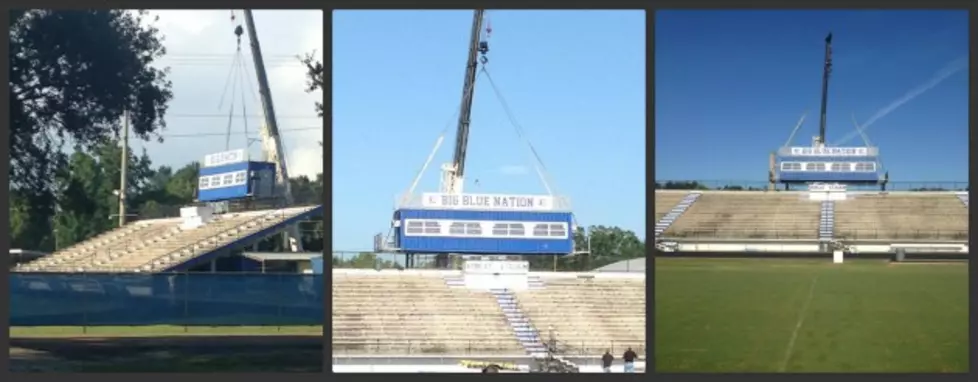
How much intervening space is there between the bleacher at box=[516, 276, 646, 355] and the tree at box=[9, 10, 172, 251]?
17.4 ft

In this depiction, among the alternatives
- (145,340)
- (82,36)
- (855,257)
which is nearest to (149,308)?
(145,340)

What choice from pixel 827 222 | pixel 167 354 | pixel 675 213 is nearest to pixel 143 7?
pixel 167 354

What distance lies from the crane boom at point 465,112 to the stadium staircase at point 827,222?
15.1 ft

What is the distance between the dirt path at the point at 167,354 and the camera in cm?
1666

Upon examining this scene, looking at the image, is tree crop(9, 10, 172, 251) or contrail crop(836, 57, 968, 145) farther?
tree crop(9, 10, 172, 251)

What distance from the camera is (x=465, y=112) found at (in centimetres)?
1691

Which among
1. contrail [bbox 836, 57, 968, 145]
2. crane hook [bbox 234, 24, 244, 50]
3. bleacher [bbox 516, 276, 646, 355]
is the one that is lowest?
bleacher [bbox 516, 276, 646, 355]

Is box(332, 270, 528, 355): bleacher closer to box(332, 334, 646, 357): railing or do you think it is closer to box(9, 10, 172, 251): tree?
box(332, 334, 646, 357): railing

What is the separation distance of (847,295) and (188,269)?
810 cm

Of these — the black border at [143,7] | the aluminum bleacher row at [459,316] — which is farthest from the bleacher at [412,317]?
the black border at [143,7]

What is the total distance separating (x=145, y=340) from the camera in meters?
16.9

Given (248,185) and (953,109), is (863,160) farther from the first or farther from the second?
(248,185)

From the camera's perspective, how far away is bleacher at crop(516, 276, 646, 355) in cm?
1691

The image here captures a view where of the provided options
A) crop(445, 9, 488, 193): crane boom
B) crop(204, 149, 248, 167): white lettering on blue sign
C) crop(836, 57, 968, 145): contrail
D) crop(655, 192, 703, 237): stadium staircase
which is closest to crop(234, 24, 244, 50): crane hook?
crop(204, 149, 248, 167): white lettering on blue sign
